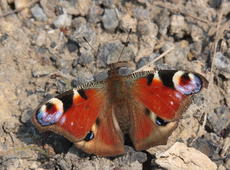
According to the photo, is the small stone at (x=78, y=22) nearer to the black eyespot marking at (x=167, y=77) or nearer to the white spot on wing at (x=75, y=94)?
the white spot on wing at (x=75, y=94)

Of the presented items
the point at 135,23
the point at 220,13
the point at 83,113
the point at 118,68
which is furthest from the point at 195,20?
the point at 83,113

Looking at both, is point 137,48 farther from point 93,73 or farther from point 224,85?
point 224,85

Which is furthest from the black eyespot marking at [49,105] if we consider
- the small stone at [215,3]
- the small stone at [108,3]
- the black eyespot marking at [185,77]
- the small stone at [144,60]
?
the small stone at [215,3]

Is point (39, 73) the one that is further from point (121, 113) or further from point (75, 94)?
point (121, 113)

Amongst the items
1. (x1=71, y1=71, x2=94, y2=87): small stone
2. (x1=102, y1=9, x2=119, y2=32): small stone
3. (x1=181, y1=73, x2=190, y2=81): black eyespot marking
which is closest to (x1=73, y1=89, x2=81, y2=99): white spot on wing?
(x1=71, y1=71, x2=94, y2=87): small stone

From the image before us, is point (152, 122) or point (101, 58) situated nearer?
point (152, 122)

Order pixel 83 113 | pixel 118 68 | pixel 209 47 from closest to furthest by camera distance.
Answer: pixel 83 113, pixel 118 68, pixel 209 47

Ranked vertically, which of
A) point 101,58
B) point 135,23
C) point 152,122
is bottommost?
point 152,122
